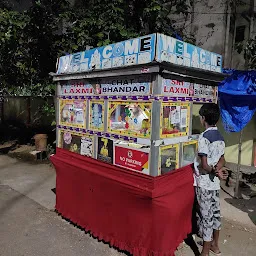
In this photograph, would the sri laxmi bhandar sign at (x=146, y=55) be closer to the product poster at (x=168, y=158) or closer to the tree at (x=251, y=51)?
the product poster at (x=168, y=158)

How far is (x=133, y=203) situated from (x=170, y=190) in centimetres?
46

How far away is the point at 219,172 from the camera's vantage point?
3010mm

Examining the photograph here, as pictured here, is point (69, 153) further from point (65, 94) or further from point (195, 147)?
point (195, 147)

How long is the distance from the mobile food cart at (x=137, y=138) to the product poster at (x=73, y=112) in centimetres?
3

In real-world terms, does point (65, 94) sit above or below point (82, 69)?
below

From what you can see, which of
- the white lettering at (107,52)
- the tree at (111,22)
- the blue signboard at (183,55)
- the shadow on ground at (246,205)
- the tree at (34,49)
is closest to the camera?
the blue signboard at (183,55)

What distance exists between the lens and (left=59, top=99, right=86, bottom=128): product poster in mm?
3851

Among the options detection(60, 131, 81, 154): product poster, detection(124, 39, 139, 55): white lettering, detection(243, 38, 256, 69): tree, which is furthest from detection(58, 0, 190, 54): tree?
detection(124, 39, 139, 55): white lettering

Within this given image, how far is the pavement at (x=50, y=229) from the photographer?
11.3 feet

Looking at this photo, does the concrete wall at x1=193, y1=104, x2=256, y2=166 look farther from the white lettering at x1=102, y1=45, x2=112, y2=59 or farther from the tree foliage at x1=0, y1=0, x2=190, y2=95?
the white lettering at x1=102, y1=45, x2=112, y2=59

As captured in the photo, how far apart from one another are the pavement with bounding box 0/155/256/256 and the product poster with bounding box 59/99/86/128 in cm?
161

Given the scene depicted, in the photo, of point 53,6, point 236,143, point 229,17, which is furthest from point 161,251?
point 229,17

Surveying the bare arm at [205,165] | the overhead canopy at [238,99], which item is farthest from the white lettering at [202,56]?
the overhead canopy at [238,99]

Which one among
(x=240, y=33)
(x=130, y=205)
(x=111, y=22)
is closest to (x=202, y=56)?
(x=130, y=205)
